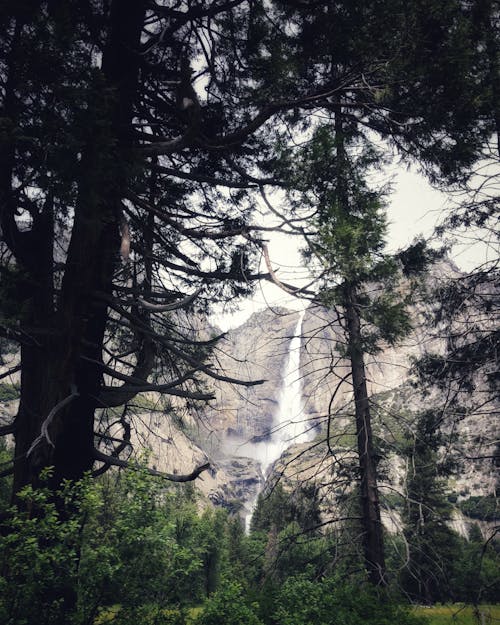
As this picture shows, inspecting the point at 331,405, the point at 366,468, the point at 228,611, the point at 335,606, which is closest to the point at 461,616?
the point at 331,405

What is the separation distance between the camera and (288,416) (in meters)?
104

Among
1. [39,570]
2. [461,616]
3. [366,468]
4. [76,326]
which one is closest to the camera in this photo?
[39,570]

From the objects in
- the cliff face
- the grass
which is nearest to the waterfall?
the cliff face

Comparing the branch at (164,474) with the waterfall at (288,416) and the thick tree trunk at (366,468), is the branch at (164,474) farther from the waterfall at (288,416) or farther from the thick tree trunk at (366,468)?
the thick tree trunk at (366,468)

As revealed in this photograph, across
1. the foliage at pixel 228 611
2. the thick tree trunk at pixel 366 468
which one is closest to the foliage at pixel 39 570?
the foliage at pixel 228 611

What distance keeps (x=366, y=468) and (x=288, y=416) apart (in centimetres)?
10092

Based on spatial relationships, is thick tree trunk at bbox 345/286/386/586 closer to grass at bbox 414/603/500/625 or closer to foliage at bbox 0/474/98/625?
grass at bbox 414/603/500/625

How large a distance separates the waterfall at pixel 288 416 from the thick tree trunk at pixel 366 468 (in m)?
0.86

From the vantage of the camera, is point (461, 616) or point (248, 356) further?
point (461, 616)

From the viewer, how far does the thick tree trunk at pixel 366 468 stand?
5992mm

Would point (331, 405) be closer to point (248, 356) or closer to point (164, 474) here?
point (248, 356)

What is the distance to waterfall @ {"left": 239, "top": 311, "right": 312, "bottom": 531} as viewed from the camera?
5391 millimetres

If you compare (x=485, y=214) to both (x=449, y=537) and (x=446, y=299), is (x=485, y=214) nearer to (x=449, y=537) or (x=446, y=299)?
(x=446, y=299)

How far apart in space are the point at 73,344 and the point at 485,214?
6430mm
